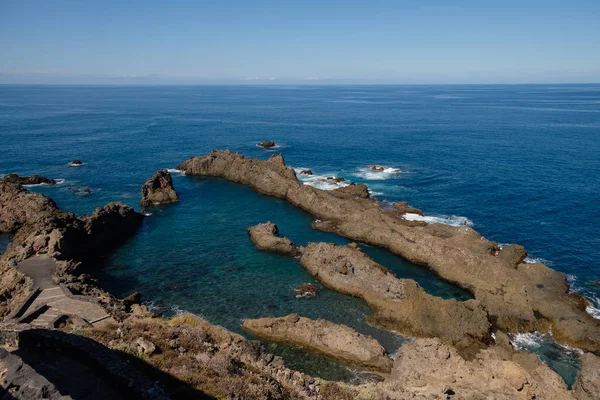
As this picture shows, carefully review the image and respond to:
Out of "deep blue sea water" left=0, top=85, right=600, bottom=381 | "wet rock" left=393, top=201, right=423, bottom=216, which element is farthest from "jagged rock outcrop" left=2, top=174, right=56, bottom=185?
"wet rock" left=393, top=201, right=423, bottom=216

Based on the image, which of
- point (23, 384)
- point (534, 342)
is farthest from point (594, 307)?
point (23, 384)

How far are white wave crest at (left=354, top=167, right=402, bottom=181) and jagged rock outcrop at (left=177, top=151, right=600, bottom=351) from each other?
17781mm

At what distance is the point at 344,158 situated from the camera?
3824 inches

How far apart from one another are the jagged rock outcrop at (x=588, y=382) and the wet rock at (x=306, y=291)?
22484mm

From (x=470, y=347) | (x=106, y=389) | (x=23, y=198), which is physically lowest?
(x=470, y=347)

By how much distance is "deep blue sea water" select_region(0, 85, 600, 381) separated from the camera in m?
41.3

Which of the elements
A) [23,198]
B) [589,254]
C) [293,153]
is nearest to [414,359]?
[589,254]

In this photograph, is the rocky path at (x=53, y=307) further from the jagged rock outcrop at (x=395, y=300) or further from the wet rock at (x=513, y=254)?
the wet rock at (x=513, y=254)

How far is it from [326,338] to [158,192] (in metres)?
45.8

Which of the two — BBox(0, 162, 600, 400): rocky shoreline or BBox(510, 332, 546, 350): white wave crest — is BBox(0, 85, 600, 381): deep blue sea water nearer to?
BBox(510, 332, 546, 350): white wave crest

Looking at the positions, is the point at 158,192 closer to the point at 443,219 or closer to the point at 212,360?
the point at 443,219

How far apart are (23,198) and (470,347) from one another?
59.9 m

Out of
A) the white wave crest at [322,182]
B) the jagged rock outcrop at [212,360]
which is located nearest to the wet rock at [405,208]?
the white wave crest at [322,182]

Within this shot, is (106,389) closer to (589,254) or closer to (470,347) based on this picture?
(470,347)
